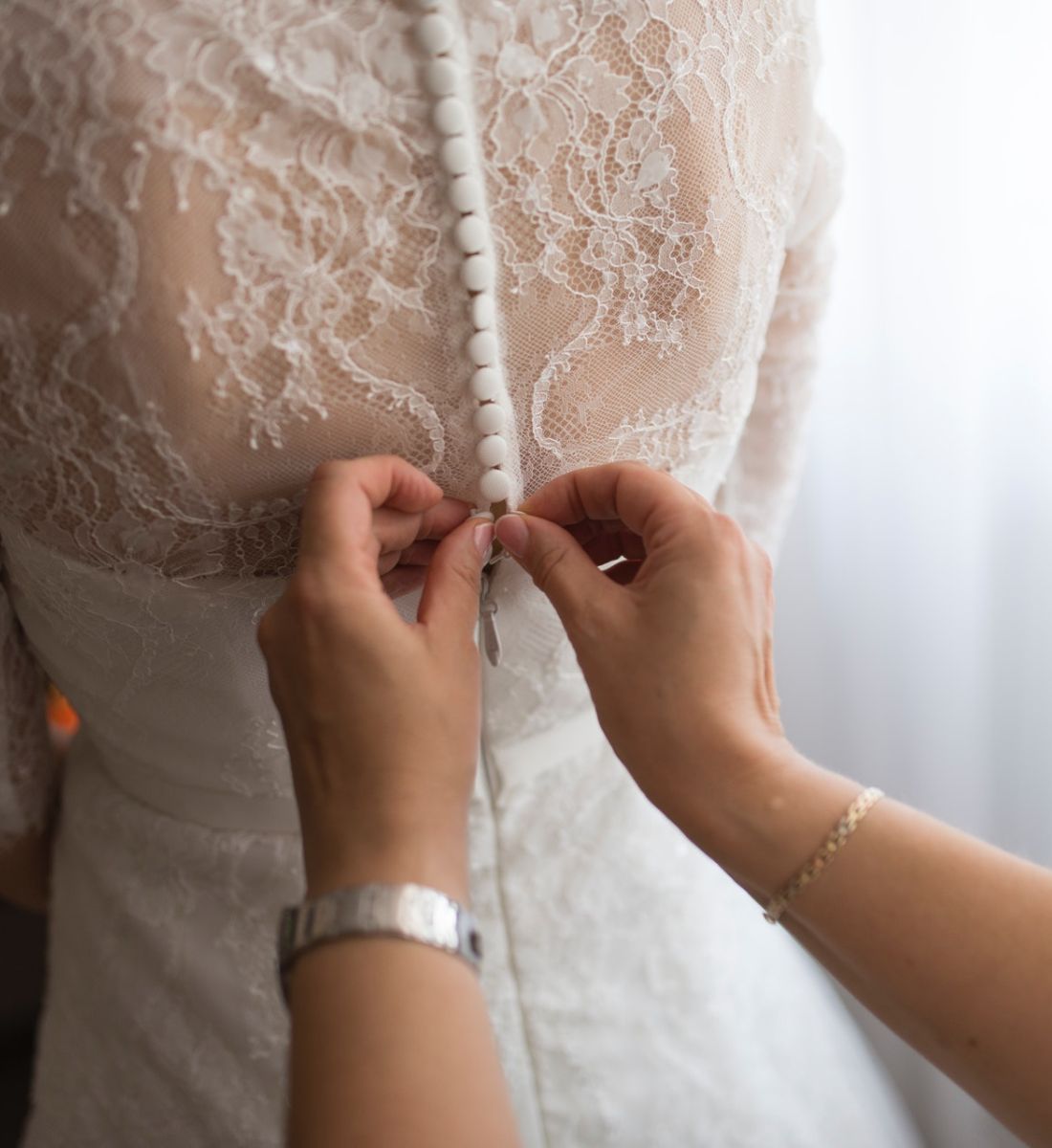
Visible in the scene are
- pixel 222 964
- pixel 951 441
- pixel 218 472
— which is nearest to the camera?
pixel 218 472

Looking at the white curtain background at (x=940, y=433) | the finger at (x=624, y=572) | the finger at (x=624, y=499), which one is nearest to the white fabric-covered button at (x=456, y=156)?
the finger at (x=624, y=499)

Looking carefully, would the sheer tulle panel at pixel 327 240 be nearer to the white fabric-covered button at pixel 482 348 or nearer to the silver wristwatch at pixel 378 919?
the white fabric-covered button at pixel 482 348

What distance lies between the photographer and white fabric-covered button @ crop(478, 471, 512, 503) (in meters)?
0.69

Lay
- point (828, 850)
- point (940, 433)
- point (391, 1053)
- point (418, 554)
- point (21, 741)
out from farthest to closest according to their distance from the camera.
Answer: point (940, 433), point (21, 741), point (418, 554), point (828, 850), point (391, 1053)

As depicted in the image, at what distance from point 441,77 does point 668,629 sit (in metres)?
0.37

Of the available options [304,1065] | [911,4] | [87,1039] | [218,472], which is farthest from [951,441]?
[87,1039]

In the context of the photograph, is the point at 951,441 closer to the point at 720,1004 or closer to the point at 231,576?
the point at 720,1004

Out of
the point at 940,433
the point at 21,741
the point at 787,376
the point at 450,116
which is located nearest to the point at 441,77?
the point at 450,116

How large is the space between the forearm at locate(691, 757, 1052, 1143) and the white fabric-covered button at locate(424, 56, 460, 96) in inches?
18.0

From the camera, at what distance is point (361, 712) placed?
1.97ft

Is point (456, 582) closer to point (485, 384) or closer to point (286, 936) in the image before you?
point (485, 384)

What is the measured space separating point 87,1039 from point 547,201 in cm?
91

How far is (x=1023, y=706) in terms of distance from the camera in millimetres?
1250

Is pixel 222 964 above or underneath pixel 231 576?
underneath
